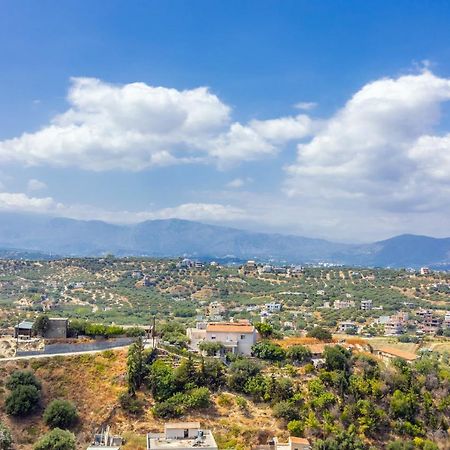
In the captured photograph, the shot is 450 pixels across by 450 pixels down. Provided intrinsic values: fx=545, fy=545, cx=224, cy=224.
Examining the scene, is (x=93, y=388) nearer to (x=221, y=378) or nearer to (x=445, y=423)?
(x=221, y=378)

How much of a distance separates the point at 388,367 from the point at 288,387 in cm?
1196

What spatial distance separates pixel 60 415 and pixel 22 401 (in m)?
2.84

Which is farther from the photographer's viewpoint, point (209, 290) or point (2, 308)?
point (209, 290)

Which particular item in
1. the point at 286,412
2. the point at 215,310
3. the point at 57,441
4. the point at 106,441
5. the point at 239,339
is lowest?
the point at 106,441

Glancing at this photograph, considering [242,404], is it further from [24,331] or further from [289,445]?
[24,331]

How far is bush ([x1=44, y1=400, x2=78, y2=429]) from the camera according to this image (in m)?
35.7

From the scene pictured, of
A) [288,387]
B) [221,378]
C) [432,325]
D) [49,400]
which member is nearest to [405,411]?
[288,387]

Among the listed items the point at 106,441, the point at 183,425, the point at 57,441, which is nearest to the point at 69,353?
the point at 106,441

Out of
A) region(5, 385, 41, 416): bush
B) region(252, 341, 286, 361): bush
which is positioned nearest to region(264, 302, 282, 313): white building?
region(252, 341, 286, 361): bush

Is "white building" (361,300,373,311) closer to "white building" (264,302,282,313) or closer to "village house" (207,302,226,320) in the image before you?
"white building" (264,302,282,313)

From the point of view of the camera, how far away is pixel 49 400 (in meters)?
38.5

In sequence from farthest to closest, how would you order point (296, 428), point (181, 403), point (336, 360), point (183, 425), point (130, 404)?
point (336, 360), point (181, 403), point (130, 404), point (296, 428), point (183, 425)

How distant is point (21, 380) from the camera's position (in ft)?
125

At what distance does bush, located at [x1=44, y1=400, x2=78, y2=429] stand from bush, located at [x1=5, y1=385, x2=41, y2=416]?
3.94 ft
